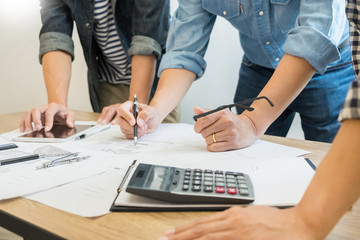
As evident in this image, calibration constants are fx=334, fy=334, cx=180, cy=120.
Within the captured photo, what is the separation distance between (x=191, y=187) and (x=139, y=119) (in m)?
0.41

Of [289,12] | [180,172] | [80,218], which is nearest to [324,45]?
[289,12]

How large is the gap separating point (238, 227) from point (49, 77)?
1.05m

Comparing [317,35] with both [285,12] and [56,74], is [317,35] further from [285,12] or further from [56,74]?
[56,74]

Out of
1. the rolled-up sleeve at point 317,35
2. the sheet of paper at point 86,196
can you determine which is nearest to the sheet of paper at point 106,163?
the sheet of paper at point 86,196

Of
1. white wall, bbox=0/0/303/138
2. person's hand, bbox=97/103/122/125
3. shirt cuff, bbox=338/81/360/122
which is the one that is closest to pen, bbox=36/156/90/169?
person's hand, bbox=97/103/122/125

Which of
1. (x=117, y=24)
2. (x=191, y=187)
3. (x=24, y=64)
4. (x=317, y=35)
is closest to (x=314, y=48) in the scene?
(x=317, y=35)

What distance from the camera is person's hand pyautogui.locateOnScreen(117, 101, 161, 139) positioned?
845mm

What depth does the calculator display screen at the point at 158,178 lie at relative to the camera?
1.53 feet

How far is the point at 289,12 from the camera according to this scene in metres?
0.91

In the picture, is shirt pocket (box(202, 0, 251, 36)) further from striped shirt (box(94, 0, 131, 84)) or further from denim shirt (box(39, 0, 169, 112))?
striped shirt (box(94, 0, 131, 84))

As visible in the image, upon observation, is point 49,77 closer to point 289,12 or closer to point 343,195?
point 289,12

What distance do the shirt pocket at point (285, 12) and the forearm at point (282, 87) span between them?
7.6 inches

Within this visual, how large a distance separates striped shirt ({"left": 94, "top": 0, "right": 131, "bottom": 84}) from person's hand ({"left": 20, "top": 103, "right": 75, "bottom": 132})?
346 mm

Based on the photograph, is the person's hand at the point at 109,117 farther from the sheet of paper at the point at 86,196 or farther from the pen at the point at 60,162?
the sheet of paper at the point at 86,196
